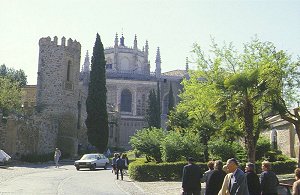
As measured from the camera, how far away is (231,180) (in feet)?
24.9

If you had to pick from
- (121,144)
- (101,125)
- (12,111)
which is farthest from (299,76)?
(121,144)

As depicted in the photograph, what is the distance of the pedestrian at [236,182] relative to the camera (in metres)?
7.41

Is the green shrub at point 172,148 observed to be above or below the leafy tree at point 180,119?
below

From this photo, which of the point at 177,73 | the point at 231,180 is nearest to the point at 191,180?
the point at 231,180

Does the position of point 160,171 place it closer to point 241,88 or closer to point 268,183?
point 241,88

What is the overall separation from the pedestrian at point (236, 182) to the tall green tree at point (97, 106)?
108ft

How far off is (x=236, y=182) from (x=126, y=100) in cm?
6595

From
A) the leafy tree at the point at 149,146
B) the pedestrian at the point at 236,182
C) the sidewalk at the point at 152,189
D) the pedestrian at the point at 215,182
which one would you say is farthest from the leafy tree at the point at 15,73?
the pedestrian at the point at 236,182

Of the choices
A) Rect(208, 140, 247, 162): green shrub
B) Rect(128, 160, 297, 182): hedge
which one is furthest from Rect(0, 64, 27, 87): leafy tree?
Answer: Rect(128, 160, 297, 182): hedge

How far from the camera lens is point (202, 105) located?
73.5 feet

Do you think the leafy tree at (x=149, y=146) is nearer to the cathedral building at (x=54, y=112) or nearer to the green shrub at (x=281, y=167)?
the green shrub at (x=281, y=167)

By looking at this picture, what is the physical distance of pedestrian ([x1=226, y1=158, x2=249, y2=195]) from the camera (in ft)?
24.3

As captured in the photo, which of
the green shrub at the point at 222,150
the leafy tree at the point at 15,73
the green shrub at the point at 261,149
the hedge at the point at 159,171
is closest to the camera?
the hedge at the point at 159,171

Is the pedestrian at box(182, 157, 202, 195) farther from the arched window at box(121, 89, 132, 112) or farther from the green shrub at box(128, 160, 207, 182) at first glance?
the arched window at box(121, 89, 132, 112)
